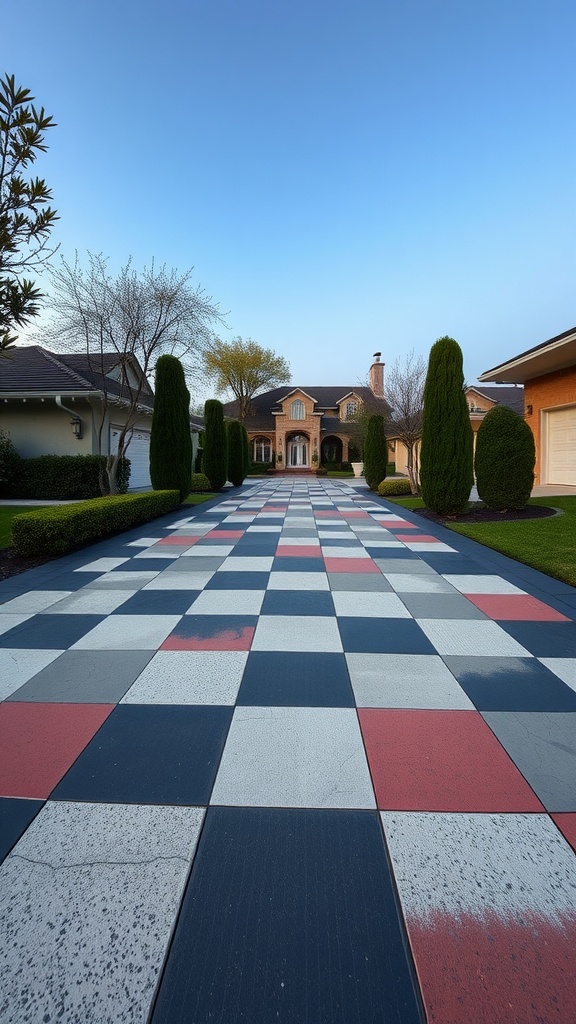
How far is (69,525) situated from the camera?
6242 millimetres

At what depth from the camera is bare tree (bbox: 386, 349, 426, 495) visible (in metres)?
14.7

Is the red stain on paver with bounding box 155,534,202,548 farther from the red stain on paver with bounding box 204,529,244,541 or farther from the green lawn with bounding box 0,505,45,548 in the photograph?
the green lawn with bounding box 0,505,45,548

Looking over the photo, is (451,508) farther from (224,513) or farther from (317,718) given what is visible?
(317,718)

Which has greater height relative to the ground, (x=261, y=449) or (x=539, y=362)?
(x=539, y=362)

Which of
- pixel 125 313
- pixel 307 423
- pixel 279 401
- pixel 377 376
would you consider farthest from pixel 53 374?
pixel 377 376

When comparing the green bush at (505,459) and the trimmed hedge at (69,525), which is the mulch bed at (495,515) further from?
the trimmed hedge at (69,525)

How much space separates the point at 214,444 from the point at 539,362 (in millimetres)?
11319

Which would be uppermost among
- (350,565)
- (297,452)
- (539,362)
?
(539,362)

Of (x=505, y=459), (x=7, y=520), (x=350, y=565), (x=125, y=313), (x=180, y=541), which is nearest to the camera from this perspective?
(x=350, y=565)

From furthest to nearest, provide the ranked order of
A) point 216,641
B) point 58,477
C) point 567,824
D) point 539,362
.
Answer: point 58,477
point 539,362
point 216,641
point 567,824

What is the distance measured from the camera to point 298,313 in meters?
29.2

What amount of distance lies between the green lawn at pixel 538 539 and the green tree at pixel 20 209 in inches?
258

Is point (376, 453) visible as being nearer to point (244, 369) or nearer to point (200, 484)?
point (200, 484)

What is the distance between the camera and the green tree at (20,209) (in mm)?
4293
